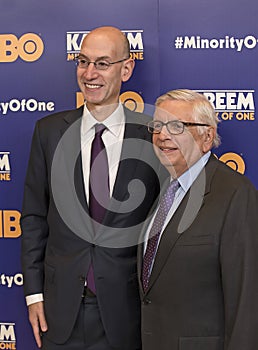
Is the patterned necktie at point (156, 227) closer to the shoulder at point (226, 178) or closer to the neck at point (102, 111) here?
the shoulder at point (226, 178)

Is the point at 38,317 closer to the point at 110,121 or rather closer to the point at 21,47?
the point at 110,121

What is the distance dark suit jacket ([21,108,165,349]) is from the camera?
2088 mm

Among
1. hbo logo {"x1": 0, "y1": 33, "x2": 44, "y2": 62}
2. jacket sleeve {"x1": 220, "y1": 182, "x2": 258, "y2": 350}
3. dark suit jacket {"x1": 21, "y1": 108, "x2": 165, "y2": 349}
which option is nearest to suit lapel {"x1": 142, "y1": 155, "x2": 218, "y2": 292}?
jacket sleeve {"x1": 220, "y1": 182, "x2": 258, "y2": 350}

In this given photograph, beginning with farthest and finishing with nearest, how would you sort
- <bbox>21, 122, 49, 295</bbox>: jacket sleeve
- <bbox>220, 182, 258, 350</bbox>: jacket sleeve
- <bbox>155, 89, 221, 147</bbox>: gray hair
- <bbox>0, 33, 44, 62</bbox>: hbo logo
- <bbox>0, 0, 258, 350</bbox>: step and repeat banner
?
1. <bbox>0, 33, 44, 62</bbox>: hbo logo
2. <bbox>0, 0, 258, 350</bbox>: step and repeat banner
3. <bbox>21, 122, 49, 295</bbox>: jacket sleeve
4. <bbox>155, 89, 221, 147</bbox>: gray hair
5. <bbox>220, 182, 258, 350</bbox>: jacket sleeve

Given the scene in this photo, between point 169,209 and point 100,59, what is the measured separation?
23.4 inches

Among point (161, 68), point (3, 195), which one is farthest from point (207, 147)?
point (3, 195)

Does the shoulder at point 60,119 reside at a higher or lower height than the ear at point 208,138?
higher

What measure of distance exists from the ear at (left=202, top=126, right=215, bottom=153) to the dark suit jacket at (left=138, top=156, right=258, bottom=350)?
0.05m

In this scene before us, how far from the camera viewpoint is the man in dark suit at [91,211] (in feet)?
6.86

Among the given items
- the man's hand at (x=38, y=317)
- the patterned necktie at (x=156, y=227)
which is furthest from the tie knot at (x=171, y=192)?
the man's hand at (x=38, y=317)

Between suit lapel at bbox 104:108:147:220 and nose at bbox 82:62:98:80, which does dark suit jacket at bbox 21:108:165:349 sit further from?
nose at bbox 82:62:98:80

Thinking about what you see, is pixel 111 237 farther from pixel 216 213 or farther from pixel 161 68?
pixel 161 68

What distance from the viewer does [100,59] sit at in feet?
6.91

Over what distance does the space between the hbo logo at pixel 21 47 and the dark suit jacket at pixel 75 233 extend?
579 millimetres
